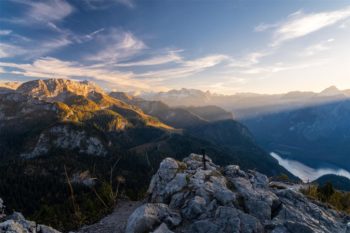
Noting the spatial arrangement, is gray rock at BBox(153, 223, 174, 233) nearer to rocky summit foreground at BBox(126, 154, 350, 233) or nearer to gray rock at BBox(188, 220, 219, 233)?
rocky summit foreground at BBox(126, 154, 350, 233)

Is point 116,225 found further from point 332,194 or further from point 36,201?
point 36,201

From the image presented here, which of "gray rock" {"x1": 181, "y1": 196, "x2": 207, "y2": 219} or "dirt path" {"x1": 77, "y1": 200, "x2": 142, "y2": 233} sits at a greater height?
"gray rock" {"x1": 181, "y1": 196, "x2": 207, "y2": 219}

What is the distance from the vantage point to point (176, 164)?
34562 mm

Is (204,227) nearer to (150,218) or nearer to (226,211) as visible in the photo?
(226,211)

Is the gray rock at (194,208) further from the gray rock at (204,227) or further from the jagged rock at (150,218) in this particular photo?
the gray rock at (204,227)

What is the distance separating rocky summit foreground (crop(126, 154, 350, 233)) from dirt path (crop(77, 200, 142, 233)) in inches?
147

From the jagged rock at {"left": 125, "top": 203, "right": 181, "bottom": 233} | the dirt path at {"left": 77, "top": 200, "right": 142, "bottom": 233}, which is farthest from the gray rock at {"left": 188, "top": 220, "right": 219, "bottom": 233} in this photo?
the dirt path at {"left": 77, "top": 200, "right": 142, "bottom": 233}

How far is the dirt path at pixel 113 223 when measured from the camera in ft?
82.3

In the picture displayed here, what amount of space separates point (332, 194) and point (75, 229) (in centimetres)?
3205

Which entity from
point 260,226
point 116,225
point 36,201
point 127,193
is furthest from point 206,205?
point 36,201

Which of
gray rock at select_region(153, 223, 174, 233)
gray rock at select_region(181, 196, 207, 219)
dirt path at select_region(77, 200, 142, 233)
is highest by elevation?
gray rock at select_region(181, 196, 207, 219)

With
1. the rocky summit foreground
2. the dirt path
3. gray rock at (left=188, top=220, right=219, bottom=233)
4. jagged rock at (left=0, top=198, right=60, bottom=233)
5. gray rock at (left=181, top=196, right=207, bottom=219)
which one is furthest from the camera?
the dirt path

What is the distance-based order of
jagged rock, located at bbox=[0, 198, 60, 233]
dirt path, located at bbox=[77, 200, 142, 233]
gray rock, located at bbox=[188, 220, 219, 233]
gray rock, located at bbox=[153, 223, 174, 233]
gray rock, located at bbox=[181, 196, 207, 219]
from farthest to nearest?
dirt path, located at bbox=[77, 200, 142, 233] < gray rock, located at bbox=[181, 196, 207, 219] < gray rock, located at bbox=[188, 220, 219, 233] < gray rock, located at bbox=[153, 223, 174, 233] < jagged rock, located at bbox=[0, 198, 60, 233]

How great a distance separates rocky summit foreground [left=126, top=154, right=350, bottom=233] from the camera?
65.6 feet
